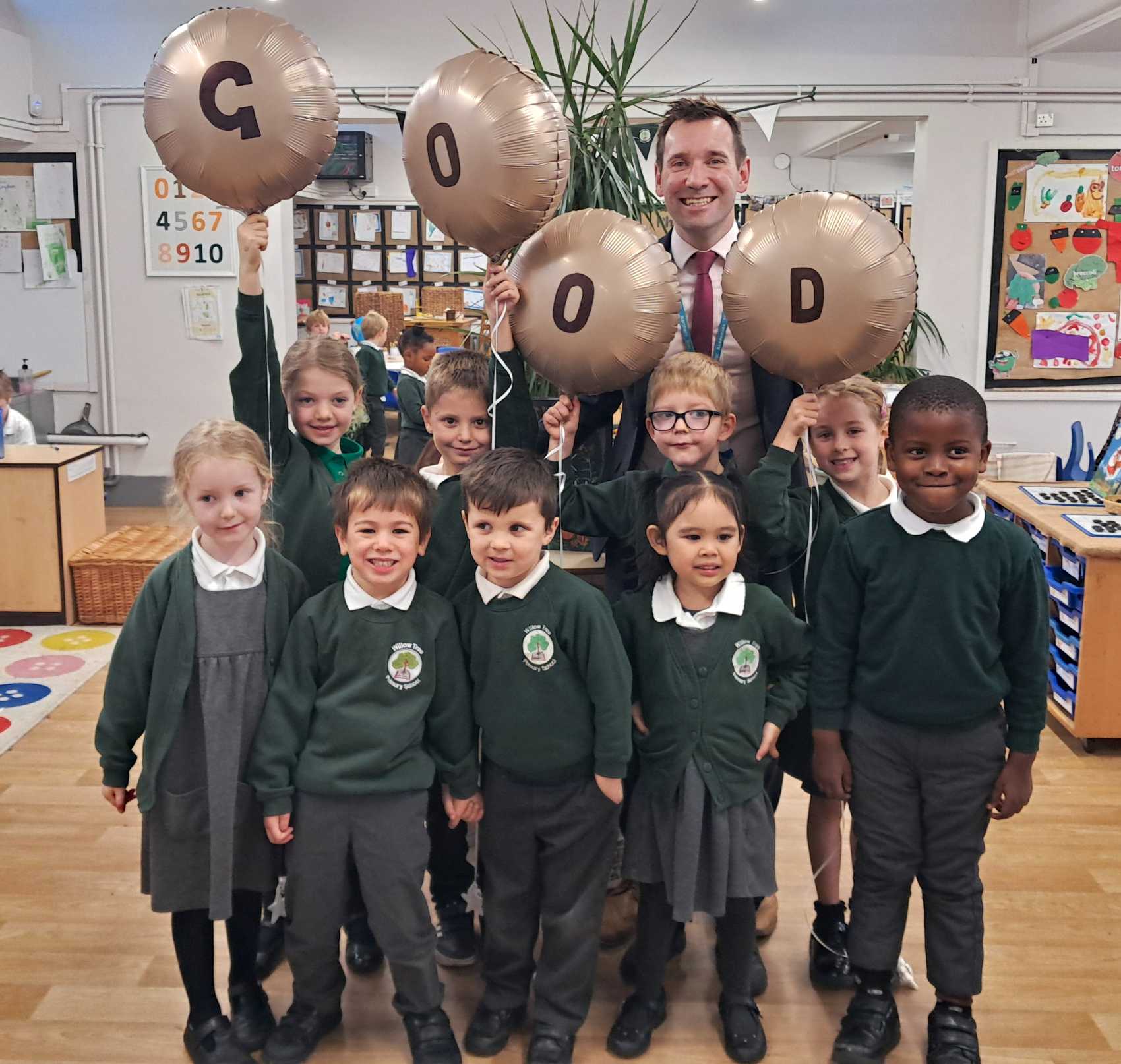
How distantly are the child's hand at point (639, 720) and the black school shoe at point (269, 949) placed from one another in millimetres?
835

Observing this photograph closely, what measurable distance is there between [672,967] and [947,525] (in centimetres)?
102

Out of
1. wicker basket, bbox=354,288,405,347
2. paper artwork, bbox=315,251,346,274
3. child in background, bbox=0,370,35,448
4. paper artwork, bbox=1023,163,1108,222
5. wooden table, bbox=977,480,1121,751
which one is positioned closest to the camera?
wooden table, bbox=977,480,1121,751

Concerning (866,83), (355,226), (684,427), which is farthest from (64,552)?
(355,226)

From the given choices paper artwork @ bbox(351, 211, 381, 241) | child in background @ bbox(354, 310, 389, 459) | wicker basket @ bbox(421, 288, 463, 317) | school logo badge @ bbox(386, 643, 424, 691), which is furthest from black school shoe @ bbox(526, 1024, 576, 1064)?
paper artwork @ bbox(351, 211, 381, 241)

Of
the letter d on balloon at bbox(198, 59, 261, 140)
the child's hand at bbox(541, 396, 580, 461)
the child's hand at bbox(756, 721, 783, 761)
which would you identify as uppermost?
the letter d on balloon at bbox(198, 59, 261, 140)

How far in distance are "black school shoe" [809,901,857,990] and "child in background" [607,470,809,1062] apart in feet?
0.95

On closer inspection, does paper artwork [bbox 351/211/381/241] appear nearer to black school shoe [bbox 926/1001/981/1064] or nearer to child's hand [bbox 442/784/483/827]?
child's hand [bbox 442/784/483/827]

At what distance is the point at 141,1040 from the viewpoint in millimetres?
1921

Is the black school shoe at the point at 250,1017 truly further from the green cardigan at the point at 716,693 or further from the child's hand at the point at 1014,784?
the child's hand at the point at 1014,784

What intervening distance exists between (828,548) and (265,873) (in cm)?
107

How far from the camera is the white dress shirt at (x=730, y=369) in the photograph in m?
2.03

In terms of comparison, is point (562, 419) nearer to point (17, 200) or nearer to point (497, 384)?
point (497, 384)

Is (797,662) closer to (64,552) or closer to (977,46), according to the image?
(64,552)

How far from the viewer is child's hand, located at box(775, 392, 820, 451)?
70.6 inches
